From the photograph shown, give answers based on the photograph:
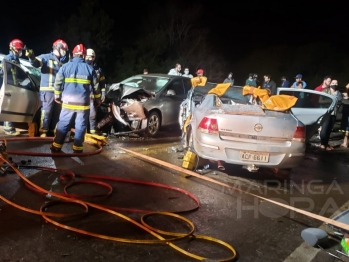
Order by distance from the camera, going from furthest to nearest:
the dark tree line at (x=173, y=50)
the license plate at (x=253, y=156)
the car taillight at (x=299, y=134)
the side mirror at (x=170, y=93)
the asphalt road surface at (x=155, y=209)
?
the dark tree line at (x=173, y=50) → the side mirror at (x=170, y=93) → the car taillight at (x=299, y=134) → the license plate at (x=253, y=156) → the asphalt road surface at (x=155, y=209)

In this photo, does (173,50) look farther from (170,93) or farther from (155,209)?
(155,209)

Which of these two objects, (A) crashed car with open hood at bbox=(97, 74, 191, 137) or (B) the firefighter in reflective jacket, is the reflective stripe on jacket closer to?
(B) the firefighter in reflective jacket

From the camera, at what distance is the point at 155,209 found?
4.63 meters

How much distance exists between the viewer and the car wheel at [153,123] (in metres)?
9.24

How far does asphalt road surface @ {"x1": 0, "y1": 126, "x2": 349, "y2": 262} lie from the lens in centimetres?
358

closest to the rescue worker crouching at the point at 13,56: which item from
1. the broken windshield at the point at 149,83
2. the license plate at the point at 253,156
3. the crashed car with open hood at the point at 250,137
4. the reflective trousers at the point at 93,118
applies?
the reflective trousers at the point at 93,118

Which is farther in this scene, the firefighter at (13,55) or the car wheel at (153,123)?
the car wheel at (153,123)

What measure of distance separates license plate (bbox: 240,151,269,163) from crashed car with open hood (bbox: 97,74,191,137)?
3.71 metres

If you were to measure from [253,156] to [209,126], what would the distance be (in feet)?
2.61

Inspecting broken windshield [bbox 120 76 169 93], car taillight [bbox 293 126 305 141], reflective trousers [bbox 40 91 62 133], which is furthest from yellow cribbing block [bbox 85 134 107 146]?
car taillight [bbox 293 126 305 141]

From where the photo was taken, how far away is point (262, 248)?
3824 millimetres

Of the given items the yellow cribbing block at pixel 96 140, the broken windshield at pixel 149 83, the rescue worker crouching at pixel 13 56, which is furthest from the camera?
the broken windshield at pixel 149 83

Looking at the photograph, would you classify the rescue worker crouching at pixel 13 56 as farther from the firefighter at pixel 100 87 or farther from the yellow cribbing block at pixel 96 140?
the yellow cribbing block at pixel 96 140

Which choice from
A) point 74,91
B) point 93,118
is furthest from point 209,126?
point 93,118
